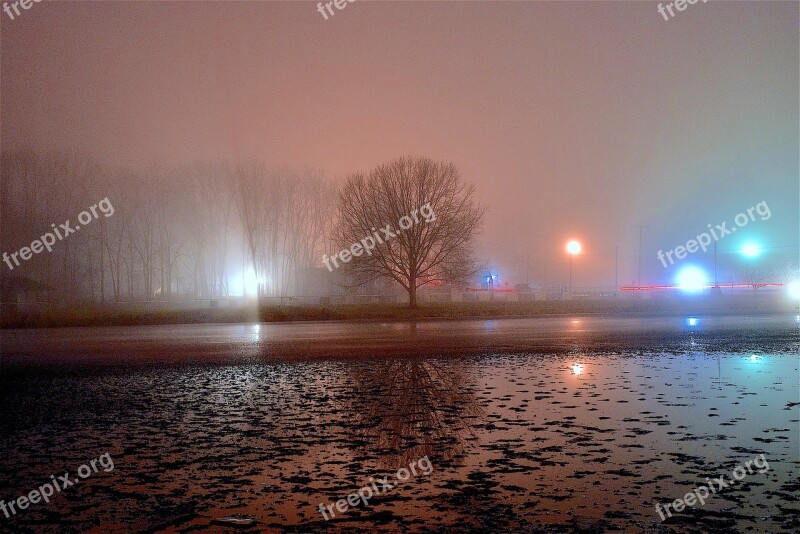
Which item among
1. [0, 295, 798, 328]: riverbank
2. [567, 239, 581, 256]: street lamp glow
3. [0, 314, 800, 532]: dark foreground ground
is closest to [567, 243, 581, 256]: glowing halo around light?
[567, 239, 581, 256]: street lamp glow

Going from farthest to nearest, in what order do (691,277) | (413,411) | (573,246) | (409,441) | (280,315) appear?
(691,277) → (573,246) → (280,315) → (413,411) → (409,441)

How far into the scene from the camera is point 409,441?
9289 mm

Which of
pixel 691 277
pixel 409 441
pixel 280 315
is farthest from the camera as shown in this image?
pixel 691 277

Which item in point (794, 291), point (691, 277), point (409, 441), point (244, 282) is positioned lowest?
point (409, 441)

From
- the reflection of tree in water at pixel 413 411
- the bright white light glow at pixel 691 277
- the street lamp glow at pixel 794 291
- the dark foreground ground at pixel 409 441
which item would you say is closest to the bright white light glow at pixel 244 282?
the street lamp glow at pixel 794 291

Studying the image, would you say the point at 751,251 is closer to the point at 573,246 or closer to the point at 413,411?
the point at 573,246

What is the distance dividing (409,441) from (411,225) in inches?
1687

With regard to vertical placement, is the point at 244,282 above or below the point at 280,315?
above

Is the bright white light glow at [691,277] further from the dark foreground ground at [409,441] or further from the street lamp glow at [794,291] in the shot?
the dark foreground ground at [409,441]

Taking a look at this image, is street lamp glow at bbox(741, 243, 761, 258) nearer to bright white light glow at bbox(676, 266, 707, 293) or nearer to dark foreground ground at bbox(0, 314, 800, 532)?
bright white light glow at bbox(676, 266, 707, 293)

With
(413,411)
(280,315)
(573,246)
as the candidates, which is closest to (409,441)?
(413,411)

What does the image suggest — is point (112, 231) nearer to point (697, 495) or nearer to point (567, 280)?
point (567, 280)

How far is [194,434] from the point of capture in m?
9.89

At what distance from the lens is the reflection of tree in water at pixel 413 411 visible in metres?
8.91
